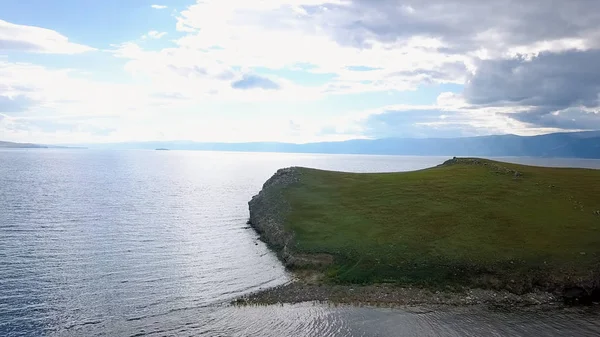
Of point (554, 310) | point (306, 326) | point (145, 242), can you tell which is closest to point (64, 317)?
point (306, 326)

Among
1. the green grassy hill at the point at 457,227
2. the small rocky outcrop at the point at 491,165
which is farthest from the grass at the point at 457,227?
the small rocky outcrop at the point at 491,165

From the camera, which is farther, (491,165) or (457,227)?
(491,165)

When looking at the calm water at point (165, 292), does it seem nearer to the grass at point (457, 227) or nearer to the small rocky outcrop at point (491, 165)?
the grass at point (457, 227)

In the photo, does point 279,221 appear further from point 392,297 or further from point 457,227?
point 392,297

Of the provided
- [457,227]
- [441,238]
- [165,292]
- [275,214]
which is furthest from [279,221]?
[457,227]

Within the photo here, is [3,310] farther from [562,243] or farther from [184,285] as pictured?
[562,243]

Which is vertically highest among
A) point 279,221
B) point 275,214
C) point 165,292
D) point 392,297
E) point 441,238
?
point 441,238
